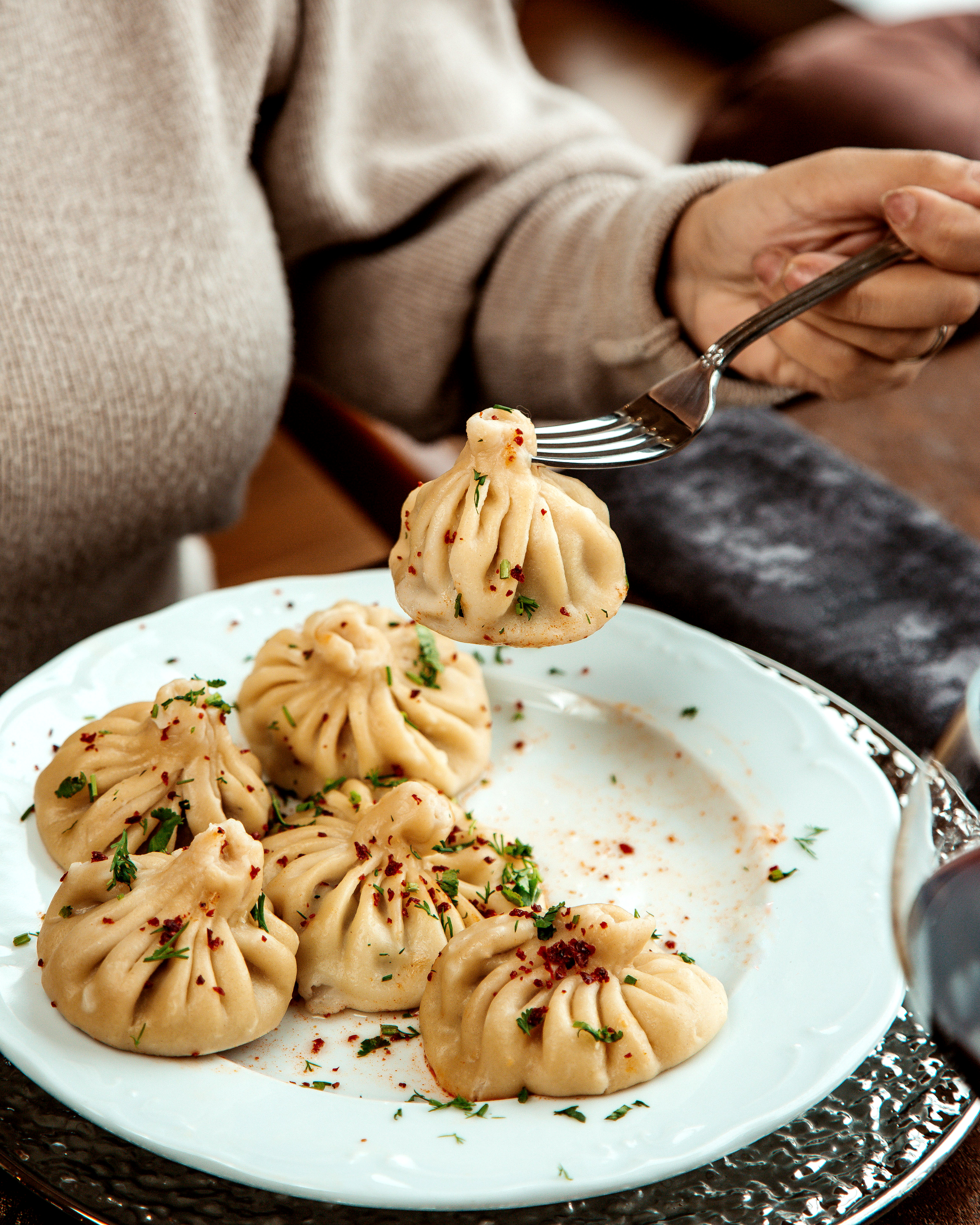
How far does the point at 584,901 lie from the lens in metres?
1.15

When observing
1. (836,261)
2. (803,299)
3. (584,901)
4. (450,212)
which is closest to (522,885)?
(584,901)

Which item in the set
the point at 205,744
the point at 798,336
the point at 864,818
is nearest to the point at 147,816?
the point at 205,744

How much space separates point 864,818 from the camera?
118 centimetres

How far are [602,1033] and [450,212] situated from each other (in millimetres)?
1380

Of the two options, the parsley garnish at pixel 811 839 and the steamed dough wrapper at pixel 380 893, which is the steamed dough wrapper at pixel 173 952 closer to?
the steamed dough wrapper at pixel 380 893

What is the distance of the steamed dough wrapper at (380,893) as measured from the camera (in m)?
1.03

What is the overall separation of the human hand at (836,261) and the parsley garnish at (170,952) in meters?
0.97

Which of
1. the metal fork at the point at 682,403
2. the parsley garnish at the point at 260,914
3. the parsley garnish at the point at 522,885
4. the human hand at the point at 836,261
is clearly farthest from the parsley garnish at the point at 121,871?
the human hand at the point at 836,261

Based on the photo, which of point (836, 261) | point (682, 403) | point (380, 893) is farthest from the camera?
point (836, 261)

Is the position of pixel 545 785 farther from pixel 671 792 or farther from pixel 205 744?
pixel 205 744

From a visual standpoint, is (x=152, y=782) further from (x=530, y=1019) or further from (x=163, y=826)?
(x=530, y=1019)

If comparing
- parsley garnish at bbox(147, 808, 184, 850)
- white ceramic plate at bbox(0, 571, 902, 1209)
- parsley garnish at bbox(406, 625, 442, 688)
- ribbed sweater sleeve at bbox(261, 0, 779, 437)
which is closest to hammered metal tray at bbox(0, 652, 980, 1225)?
white ceramic plate at bbox(0, 571, 902, 1209)

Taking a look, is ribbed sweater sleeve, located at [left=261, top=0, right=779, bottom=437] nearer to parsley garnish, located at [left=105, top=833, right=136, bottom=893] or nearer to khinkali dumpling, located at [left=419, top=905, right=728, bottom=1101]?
khinkali dumpling, located at [left=419, top=905, right=728, bottom=1101]

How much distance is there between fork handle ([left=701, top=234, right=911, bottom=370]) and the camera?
1.23m
